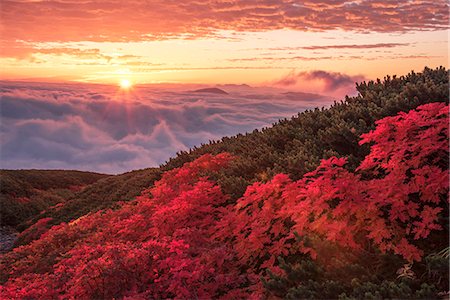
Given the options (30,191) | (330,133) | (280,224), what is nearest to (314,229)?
(280,224)

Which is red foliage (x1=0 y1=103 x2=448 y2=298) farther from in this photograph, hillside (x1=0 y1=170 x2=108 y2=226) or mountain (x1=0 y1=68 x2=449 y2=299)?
hillside (x1=0 y1=170 x2=108 y2=226)

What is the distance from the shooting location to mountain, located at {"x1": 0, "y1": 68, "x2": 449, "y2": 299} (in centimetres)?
709

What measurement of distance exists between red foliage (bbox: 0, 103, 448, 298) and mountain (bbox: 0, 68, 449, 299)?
0.02m

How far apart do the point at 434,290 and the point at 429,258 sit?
1.90ft

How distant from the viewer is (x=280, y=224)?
852 cm

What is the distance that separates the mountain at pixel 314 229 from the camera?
7086 millimetres

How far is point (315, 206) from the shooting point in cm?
761

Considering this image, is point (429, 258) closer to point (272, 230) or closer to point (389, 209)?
point (389, 209)

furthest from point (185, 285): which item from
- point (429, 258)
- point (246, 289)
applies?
point (429, 258)

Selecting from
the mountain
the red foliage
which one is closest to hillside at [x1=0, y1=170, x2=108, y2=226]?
the mountain

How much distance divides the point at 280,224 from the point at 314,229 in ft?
2.96

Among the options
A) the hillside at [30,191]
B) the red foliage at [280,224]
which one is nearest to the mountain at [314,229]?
the red foliage at [280,224]

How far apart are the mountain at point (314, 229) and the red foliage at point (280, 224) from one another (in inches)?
1.0

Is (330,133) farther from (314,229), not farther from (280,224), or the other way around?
(314,229)
